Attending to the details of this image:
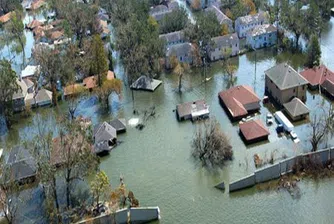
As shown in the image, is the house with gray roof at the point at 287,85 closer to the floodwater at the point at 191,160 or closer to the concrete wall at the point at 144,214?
the floodwater at the point at 191,160

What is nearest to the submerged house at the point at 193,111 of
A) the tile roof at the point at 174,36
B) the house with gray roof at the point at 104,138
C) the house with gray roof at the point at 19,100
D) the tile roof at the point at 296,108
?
the house with gray roof at the point at 104,138

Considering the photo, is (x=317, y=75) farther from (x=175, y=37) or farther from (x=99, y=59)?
(x=99, y=59)

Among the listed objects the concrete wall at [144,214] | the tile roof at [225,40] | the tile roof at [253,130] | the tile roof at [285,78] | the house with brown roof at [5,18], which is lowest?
the concrete wall at [144,214]

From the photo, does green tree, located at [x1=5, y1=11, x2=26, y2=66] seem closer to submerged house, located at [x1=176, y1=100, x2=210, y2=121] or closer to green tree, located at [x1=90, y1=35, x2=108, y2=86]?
green tree, located at [x1=90, y1=35, x2=108, y2=86]

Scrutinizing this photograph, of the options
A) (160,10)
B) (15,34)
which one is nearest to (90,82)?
(15,34)

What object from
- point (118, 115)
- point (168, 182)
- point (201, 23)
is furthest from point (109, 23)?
point (168, 182)

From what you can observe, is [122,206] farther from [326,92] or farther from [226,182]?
[326,92]

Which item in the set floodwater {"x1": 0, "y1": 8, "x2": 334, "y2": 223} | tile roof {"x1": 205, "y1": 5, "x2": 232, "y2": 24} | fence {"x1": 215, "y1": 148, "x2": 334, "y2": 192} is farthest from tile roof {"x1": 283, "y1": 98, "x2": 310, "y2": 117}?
tile roof {"x1": 205, "y1": 5, "x2": 232, "y2": 24}
